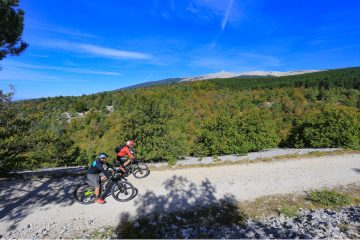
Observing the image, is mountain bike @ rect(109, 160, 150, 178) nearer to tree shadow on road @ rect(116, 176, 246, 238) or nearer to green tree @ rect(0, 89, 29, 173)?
tree shadow on road @ rect(116, 176, 246, 238)

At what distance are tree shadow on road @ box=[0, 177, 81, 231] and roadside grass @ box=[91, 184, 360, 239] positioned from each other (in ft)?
8.30

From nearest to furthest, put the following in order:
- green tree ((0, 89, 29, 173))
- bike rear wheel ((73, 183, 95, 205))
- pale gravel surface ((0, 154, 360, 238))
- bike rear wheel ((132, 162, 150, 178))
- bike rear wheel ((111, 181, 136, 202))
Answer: pale gravel surface ((0, 154, 360, 238)), bike rear wheel ((73, 183, 95, 205)), bike rear wheel ((111, 181, 136, 202)), green tree ((0, 89, 29, 173)), bike rear wheel ((132, 162, 150, 178))

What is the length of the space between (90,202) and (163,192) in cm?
240

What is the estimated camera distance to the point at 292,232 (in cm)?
567

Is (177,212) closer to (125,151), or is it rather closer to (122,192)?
(122,192)

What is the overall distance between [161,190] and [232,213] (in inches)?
102

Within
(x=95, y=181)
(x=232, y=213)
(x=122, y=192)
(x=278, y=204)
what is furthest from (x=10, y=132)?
(x=278, y=204)

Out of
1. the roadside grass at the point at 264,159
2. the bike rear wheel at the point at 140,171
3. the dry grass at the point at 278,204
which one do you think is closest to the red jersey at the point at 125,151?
the bike rear wheel at the point at 140,171

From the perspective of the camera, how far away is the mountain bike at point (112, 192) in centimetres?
716

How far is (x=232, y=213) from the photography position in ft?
22.0

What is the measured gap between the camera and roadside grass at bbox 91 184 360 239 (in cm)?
590

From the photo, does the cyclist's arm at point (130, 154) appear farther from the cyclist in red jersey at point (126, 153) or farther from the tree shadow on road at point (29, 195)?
the tree shadow on road at point (29, 195)

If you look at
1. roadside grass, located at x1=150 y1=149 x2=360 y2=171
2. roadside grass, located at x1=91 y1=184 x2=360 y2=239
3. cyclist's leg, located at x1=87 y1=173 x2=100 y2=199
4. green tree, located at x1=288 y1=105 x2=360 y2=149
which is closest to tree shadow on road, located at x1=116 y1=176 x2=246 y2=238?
roadside grass, located at x1=91 y1=184 x2=360 y2=239

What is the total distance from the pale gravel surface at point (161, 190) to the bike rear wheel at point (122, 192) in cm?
20
